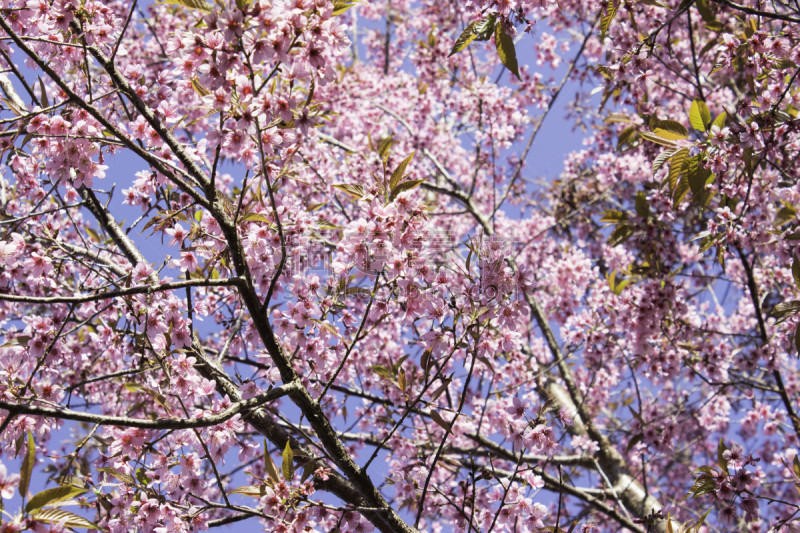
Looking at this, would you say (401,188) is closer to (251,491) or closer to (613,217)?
(251,491)

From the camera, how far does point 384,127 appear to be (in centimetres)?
814

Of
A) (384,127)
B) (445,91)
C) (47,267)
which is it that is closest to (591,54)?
(445,91)

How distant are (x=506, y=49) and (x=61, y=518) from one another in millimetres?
2524

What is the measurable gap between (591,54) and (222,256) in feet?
24.1

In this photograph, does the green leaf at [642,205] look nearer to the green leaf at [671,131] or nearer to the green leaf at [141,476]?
the green leaf at [671,131]

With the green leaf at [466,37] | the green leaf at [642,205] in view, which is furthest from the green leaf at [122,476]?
the green leaf at [642,205]

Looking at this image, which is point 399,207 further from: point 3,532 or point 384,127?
point 384,127

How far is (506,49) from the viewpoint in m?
2.57

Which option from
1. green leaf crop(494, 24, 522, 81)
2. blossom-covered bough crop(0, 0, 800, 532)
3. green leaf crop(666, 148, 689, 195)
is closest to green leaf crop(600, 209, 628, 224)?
blossom-covered bough crop(0, 0, 800, 532)

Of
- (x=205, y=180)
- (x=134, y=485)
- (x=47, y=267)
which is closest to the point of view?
(x=205, y=180)

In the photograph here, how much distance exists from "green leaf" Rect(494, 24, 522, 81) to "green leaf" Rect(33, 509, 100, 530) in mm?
2404

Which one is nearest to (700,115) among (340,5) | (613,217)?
(613,217)

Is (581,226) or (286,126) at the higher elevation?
(581,226)

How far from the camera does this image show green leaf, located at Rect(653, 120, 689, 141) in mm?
2891
